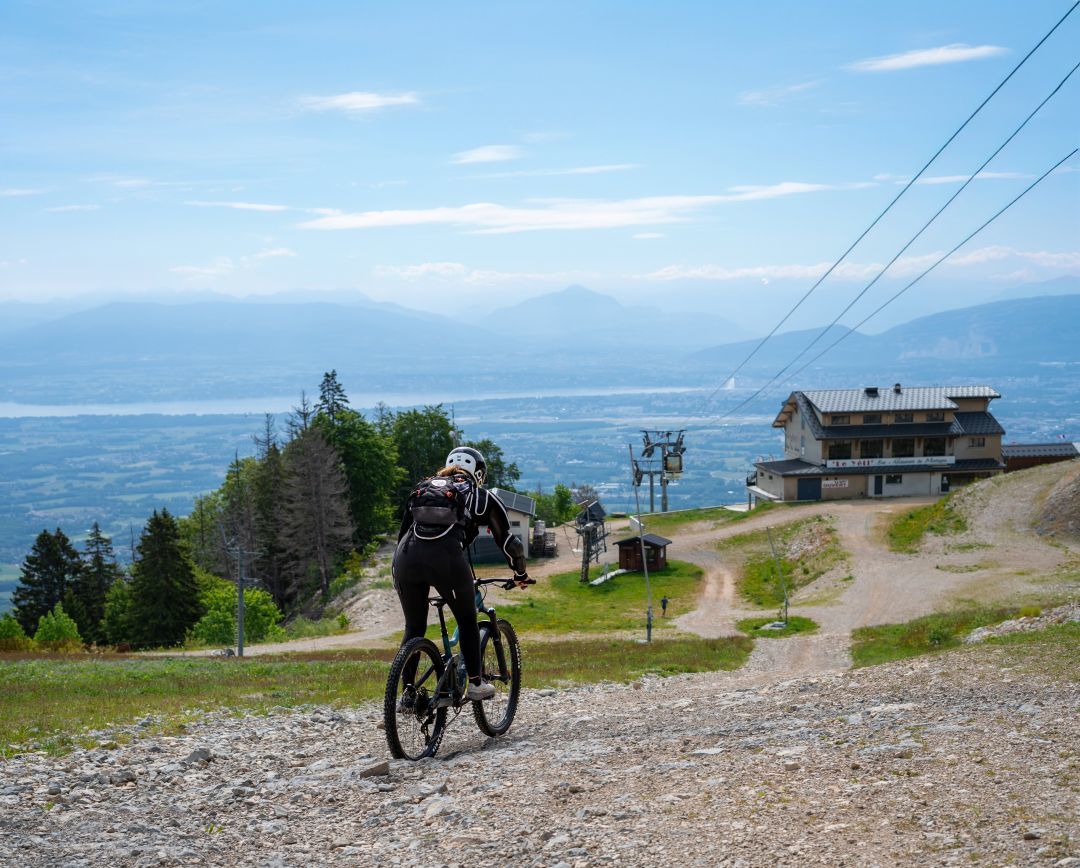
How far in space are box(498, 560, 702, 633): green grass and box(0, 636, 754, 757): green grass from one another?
18622 mm

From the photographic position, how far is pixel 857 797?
27.6 ft

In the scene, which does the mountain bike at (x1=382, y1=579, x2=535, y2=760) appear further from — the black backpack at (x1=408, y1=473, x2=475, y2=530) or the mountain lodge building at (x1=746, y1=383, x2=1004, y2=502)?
the mountain lodge building at (x1=746, y1=383, x2=1004, y2=502)

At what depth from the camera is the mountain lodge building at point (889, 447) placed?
79.9 m

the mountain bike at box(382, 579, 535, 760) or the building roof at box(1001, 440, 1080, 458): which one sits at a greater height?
the mountain bike at box(382, 579, 535, 760)

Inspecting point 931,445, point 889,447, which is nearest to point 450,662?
point 889,447

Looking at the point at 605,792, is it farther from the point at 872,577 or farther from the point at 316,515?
the point at 316,515

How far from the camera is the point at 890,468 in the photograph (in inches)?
3135

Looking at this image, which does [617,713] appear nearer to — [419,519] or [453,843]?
[419,519]

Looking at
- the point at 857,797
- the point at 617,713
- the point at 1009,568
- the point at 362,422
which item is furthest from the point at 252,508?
the point at 857,797

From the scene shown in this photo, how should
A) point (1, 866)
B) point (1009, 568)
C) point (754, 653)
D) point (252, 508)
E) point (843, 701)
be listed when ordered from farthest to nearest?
1. point (252, 508)
2. point (1009, 568)
3. point (754, 653)
4. point (843, 701)
5. point (1, 866)

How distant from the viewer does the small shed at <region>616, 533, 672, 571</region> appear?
6362cm

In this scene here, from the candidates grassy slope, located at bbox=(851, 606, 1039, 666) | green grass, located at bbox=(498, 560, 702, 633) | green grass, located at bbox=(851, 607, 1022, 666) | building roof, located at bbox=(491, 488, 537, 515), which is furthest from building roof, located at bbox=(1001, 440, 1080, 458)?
grassy slope, located at bbox=(851, 606, 1039, 666)

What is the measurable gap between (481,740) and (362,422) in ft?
271

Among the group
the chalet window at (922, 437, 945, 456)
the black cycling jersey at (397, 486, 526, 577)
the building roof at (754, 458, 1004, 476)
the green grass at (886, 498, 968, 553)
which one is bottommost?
the green grass at (886, 498, 968, 553)
